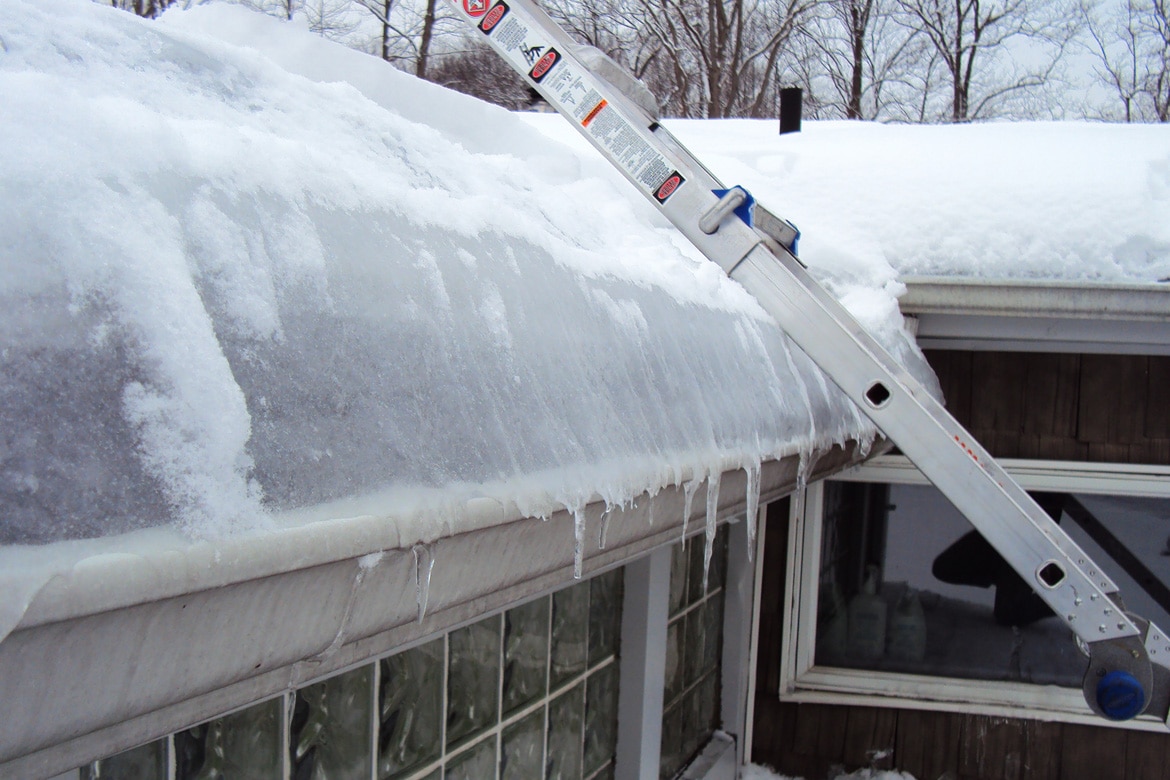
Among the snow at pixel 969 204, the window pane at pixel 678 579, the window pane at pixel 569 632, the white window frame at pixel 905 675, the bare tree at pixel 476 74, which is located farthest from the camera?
the bare tree at pixel 476 74

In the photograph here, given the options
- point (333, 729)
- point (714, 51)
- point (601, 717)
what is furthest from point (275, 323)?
point (714, 51)

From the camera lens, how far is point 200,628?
693 mm

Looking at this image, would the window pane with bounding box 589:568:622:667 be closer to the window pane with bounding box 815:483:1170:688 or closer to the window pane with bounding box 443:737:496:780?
the window pane with bounding box 443:737:496:780

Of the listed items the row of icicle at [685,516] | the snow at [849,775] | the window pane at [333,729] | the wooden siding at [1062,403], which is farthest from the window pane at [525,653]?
the wooden siding at [1062,403]

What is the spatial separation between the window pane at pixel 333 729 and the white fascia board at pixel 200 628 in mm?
742

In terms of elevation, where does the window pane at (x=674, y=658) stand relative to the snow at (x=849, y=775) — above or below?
above

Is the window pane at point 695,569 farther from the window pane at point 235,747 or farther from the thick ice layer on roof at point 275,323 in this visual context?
the window pane at point 235,747

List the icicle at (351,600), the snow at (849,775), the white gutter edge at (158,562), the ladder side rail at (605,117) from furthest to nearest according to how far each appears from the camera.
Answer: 1. the snow at (849,775)
2. the ladder side rail at (605,117)
3. the icicle at (351,600)
4. the white gutter edge at (158,562)

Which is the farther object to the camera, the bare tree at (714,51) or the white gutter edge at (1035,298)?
the bare tree at (714,51)

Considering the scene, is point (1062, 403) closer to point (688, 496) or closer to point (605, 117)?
point (605, 117)

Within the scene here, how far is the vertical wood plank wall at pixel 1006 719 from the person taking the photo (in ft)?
14.0

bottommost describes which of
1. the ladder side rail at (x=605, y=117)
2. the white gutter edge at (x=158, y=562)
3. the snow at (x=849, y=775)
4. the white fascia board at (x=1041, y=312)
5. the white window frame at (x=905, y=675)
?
the snow at (x=849, y=775)

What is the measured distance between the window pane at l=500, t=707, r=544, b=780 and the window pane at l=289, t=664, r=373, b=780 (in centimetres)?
68

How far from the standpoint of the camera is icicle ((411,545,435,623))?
91 centimetres
